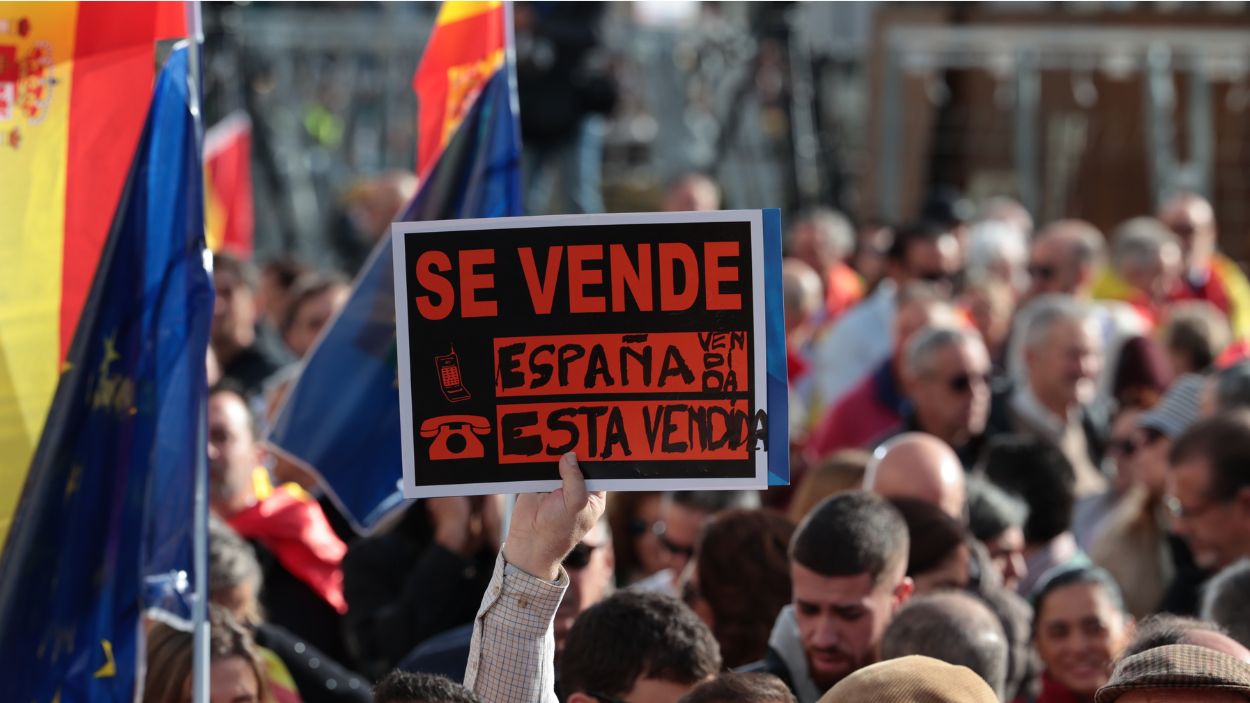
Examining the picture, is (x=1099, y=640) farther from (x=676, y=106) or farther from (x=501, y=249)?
(x=676, y=106)

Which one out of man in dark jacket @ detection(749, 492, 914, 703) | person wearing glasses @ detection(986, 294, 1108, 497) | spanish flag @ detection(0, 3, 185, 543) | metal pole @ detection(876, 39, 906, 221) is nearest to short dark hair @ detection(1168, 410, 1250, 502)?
man in dark jacket @ detection(749, 492, 914, 703)

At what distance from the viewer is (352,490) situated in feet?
17.9

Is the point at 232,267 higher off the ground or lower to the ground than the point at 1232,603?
higher

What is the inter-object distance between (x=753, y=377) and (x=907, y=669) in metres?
0.59

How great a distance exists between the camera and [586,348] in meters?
3.73

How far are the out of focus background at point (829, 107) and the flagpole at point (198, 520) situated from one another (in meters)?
7.37

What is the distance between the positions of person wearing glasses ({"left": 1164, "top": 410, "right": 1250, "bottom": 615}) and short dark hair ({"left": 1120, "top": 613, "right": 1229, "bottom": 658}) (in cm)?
151

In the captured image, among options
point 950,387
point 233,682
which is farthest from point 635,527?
point 233,682

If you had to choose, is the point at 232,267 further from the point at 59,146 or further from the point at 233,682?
the point at 233,682

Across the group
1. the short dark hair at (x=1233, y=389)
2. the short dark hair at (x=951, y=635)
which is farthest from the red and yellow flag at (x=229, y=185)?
the short dark hair at (x=951, y=635)

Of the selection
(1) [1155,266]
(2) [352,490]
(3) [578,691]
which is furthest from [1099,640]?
(1) [1155,266]

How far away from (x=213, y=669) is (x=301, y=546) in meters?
1.48

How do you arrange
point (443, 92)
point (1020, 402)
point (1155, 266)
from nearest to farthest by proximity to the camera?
1. point (443, 92)
2. point (1020, 402)
3. point (1155, 266)

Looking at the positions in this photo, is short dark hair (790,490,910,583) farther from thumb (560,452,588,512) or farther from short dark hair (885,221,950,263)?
short dark hair (885,221,950,263)
